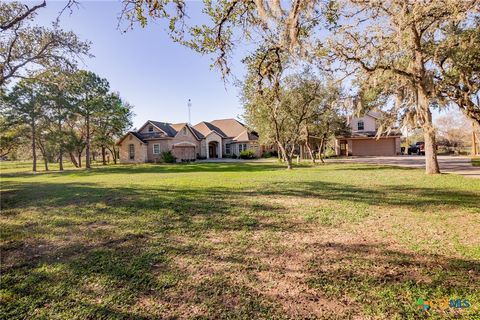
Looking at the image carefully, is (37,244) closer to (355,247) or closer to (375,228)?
(355,247)

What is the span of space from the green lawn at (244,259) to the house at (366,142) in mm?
28458

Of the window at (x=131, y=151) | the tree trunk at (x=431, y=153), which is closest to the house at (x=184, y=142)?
the window at (x=131, y=151)

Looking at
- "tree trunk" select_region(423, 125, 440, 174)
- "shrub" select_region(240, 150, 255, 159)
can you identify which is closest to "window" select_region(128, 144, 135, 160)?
"shrub" select_region(240, 150, 255, 159)

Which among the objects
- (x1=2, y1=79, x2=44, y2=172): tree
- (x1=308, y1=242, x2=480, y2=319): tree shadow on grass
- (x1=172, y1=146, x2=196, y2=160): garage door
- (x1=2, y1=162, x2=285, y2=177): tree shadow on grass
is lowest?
(x1=308, y1=242, x2=480, y2=319): tree shadow on grass

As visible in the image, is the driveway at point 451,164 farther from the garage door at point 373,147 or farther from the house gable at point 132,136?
the house gable at point 132,136

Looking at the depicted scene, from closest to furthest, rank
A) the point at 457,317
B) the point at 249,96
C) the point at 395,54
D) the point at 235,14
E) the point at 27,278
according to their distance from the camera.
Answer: the point at 457,317 < the point at 27,278 < the point at 235,14 < the point at 395,54 < the point at 249,96

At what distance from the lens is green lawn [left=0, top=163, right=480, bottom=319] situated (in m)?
2.73

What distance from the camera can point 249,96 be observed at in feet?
59.7

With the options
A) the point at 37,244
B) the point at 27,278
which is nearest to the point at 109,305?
the point at 27,278

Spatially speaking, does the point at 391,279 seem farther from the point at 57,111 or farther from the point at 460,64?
the point at 57,111

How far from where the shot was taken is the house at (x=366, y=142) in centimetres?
3347

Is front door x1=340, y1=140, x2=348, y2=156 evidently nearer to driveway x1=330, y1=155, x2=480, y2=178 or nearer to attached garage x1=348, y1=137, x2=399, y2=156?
attached garage x1=348, y1=137, x2=399, y2=156

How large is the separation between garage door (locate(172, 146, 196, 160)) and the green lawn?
86.7ft

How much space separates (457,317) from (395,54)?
1137 cm
